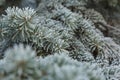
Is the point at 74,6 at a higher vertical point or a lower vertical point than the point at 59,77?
higher

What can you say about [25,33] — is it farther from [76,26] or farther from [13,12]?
[76,26]

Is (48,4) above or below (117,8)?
above

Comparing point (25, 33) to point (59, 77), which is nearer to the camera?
point (59, 77)

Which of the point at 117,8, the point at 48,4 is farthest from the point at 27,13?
the point at 117,8

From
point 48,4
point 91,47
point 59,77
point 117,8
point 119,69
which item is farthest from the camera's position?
point 117,8

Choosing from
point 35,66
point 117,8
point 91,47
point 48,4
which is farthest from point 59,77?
point 117,8

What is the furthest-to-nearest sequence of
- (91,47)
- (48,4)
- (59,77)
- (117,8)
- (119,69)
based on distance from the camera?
(117,8), (48,4), (91,47), (119,69), (59,77)

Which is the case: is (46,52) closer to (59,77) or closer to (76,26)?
(76,26)

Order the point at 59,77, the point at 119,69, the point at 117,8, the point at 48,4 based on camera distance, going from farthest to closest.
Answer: the point at 117,8
the point at 48,4
the point at 119,69
the point at 59,77

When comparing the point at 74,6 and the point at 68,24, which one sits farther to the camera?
the point at 74,6

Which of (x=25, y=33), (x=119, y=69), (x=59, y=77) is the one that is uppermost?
(x=25, y=33)
